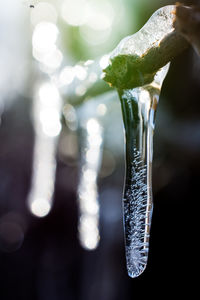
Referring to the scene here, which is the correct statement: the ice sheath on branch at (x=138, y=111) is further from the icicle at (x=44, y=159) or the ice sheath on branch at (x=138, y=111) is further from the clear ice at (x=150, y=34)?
the icicle at (x=44, y=159)

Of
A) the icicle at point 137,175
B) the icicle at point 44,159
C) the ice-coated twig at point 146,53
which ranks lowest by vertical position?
the icicle at point 137,175

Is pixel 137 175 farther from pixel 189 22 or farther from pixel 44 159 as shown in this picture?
pixel 44 159

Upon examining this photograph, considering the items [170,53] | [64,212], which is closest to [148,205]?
[170,53]

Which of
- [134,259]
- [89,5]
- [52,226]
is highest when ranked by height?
[89,5]

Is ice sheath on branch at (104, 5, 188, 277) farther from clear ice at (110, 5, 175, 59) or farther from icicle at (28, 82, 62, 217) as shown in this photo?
icicle at (28, 82, 62, 217)

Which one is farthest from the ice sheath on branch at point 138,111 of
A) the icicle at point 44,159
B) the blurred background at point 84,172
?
the icicle at point 44,159

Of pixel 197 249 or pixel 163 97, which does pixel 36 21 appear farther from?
pixel 197 249

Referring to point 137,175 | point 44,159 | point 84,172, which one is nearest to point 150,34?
point 137,175
